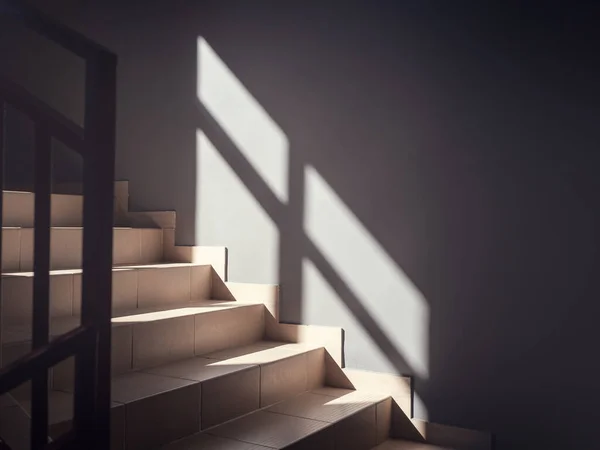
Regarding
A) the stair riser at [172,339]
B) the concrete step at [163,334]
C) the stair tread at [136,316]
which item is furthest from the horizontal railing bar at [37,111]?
the stair riser at [172,339]

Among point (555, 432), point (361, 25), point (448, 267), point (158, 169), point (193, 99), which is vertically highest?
point (361, 25)

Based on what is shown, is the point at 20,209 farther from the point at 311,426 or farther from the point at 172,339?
the point at 311,426

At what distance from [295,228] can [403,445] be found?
1.15m

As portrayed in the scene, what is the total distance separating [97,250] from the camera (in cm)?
150

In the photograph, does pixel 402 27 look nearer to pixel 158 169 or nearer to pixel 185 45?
pixel 185 45

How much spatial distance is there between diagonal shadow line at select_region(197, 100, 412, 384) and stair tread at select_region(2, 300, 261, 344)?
43 cm

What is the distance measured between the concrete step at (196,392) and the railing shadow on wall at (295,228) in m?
0.31

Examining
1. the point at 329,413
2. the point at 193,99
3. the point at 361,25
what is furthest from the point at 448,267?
the point at 193,99

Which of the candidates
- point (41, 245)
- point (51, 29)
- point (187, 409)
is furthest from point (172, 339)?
point (51, 29)

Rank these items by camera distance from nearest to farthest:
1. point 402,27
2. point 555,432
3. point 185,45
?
1. point 555,432
2. point 402,27
3. point 185,45

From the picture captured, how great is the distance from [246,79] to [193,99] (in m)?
0.38

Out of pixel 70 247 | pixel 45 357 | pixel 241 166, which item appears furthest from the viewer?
pixel 241 166

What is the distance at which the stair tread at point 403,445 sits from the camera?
9.32 feet

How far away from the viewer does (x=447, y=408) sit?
2.88m
